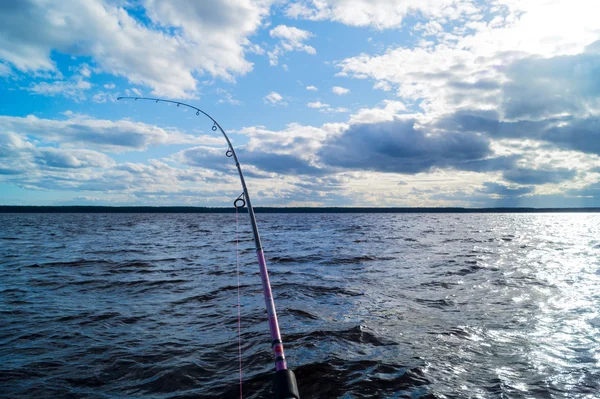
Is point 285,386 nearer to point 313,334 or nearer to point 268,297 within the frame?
point 268,297

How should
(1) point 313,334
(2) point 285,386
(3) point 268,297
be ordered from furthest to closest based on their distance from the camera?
(1) point 313,334 → (3) point 268,297 → (2) point 285,386

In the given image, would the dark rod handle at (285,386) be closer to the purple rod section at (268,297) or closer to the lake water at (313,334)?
Result: the purple rod section at (268,297)

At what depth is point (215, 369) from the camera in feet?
16.0

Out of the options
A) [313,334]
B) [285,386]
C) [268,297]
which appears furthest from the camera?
[313,334]

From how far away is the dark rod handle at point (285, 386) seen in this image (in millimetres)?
2482

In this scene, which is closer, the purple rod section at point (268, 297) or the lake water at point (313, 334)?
the purple rod section at point (268, 297)

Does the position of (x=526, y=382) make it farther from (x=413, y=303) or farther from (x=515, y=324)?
(x=413, y=303)

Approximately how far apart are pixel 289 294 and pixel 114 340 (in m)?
4.24

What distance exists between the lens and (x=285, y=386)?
8.38ft

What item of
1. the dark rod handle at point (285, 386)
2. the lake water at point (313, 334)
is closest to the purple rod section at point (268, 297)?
the dark rod handle at point (285, 386)

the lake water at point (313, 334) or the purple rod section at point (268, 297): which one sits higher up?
the purple rod section at point (268, 297)

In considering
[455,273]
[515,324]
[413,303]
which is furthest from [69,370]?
[455,273]

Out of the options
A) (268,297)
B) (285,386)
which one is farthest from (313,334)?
Result: (285,386)

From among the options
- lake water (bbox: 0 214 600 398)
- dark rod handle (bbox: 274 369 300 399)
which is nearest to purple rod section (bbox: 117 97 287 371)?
dark rod handle (bbox: 274 369 300 399)
